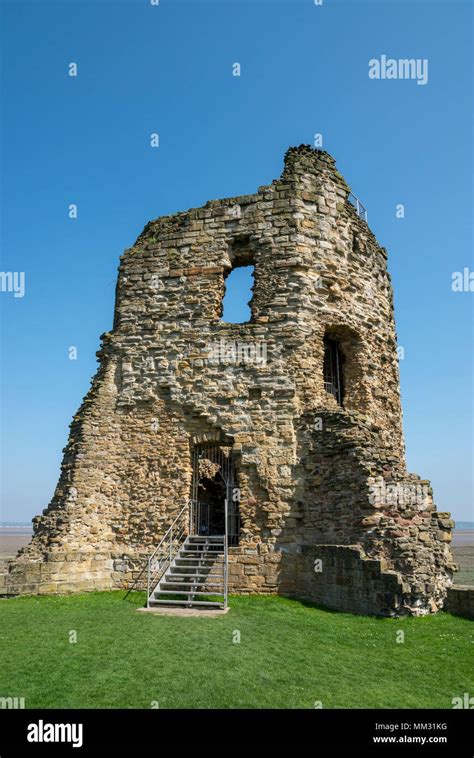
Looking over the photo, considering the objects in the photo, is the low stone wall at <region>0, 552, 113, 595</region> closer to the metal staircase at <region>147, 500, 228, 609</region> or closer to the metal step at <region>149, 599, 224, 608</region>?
the metal staircase at <region>147, 500, 228, 609</region>

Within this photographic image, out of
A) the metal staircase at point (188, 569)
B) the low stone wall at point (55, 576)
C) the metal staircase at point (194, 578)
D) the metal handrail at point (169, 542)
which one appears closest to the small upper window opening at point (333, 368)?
the metal staircase at point (188, 569)

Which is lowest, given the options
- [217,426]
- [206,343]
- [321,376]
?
[217,426]

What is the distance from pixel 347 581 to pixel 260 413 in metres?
4.20

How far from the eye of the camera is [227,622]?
9031 mm

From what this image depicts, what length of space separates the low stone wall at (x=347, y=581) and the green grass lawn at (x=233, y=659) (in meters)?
0.34

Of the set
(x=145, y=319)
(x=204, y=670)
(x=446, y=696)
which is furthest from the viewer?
(x=145, y=319)

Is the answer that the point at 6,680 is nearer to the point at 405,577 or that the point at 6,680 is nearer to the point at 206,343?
the point at 405,577

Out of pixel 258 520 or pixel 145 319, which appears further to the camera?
pixel 145 319

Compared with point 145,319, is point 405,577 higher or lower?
lower
